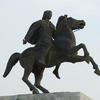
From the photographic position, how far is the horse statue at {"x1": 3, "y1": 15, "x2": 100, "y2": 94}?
9695 millimetres

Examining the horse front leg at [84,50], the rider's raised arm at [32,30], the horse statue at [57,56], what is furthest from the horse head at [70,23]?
the horse front leg at [84,50]

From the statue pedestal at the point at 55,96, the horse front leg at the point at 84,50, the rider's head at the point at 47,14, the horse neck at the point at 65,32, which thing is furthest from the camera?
the rider's head at the point at 47,14

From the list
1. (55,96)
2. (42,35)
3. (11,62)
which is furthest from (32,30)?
(55,96)

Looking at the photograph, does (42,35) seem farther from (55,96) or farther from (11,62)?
(55,96)

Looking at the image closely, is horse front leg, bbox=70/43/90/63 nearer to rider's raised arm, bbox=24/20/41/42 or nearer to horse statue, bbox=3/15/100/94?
horse statue, bbox=3/15/100/94

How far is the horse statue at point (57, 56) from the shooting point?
9.70 metres

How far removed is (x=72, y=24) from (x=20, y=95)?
1903 millimetres

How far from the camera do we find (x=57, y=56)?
980 cm

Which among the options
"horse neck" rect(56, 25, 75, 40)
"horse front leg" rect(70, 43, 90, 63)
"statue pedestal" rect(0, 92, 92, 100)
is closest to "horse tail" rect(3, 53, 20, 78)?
"statue pedestal" rect(0, 92, 92, 100)

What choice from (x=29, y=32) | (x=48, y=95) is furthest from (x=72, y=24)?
(x=48, y=95)

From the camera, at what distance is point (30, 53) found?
32.1ft

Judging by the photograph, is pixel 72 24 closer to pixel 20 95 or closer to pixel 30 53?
pixel 30 53

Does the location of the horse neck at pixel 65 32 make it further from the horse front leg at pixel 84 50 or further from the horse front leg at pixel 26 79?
the horse front leg at pixel 26 79

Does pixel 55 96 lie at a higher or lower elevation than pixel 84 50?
lower
